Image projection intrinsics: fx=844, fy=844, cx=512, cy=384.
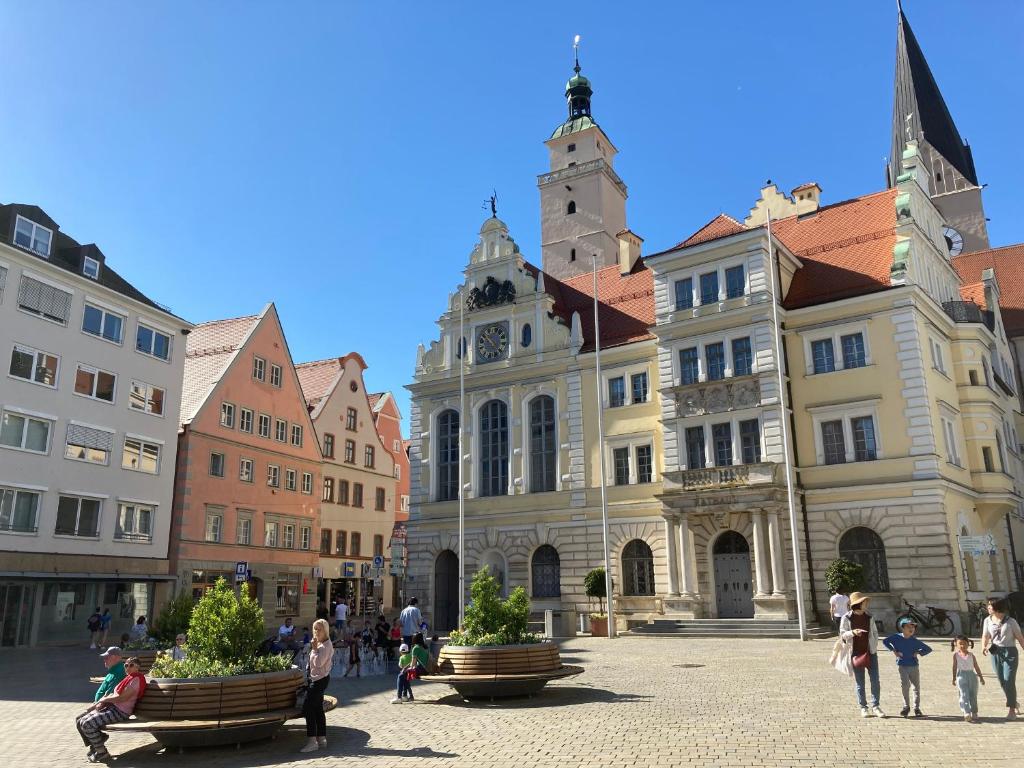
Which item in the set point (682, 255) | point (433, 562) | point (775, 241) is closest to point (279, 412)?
point (433, 562)

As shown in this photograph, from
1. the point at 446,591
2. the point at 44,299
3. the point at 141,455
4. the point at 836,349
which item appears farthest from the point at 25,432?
the point at 836,349

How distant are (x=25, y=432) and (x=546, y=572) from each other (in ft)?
73.7

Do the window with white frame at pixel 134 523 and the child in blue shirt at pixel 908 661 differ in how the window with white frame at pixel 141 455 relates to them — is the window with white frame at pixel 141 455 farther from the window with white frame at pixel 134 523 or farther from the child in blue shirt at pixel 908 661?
the child in blue shirt at pixel 908 661

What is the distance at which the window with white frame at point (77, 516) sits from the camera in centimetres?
3425

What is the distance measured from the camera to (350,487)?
56688 mm

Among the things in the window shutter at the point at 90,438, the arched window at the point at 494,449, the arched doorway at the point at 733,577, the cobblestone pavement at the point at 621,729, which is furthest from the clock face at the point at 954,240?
the window shutter at the point at 90,438

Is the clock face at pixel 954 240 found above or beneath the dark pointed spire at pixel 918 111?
beneath

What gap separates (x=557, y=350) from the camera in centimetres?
4022

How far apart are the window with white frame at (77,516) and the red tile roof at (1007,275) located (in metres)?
46.3

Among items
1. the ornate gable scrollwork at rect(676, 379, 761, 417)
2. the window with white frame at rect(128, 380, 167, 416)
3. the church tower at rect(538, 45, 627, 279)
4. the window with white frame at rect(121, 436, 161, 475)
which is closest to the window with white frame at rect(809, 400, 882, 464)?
the ornate gable scrollwork at rect(676, 379, 761, 417)

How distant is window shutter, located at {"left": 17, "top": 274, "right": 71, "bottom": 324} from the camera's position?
34.3 meters

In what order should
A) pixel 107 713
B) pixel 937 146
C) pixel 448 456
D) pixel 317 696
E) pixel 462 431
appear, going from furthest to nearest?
pixel 937 146
pixel 448 456
pixel 462 431
pixel 317 696
pixel 107 713

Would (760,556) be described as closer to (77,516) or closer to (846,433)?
(846,433)

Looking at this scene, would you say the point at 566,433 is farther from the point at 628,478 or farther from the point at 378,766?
the point at 378,766
